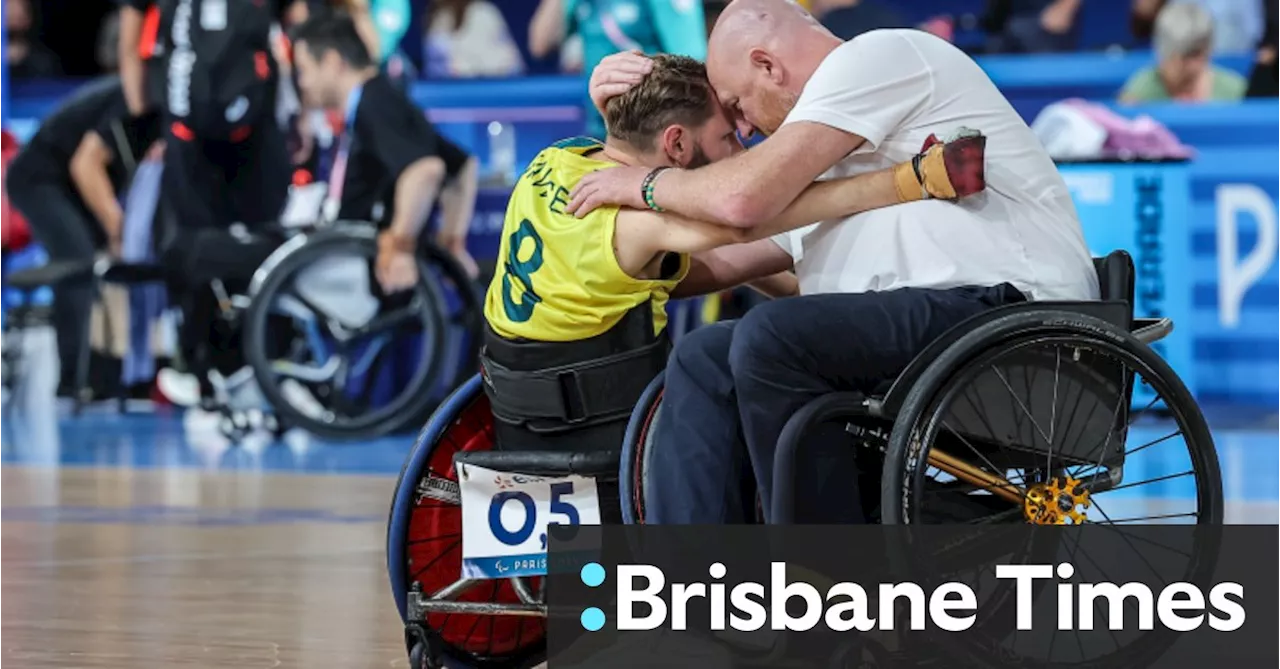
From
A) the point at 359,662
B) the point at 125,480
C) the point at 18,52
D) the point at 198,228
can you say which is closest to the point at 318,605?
the point at 359,662

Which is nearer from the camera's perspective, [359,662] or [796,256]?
[796,256]

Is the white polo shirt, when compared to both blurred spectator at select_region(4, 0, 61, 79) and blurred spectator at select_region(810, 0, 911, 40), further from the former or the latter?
blurred spectator at select_region(4, 0, 61, 79)

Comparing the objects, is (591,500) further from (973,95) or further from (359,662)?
(973,95)

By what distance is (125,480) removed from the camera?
22.5ft

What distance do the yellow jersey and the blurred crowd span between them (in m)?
4.41

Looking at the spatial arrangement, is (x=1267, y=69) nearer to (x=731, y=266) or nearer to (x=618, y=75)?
(x=731, y=266)

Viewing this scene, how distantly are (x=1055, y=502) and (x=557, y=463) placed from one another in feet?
2.57

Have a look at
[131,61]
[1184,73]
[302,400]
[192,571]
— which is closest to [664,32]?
[302,400]

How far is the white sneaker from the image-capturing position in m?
8.92

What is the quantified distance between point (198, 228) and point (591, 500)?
5.57 metres

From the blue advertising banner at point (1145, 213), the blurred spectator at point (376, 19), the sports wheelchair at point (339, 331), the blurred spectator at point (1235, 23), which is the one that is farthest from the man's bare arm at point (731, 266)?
the blurred spectator at point (1235, 23)

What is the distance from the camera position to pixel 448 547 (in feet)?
11.7

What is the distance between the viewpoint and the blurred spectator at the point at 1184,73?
847cm

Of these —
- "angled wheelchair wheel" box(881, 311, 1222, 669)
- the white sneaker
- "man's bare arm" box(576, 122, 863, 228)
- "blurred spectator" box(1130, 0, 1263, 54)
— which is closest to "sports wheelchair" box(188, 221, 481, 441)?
the white sneaker
